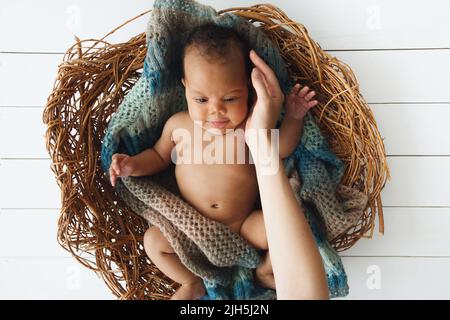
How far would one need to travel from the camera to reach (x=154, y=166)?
1.23 metres

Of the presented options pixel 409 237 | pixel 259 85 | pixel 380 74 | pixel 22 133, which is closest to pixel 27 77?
pixel 22 133

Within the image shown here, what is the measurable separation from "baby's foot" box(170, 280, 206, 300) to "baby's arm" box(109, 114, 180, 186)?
0.32 metres

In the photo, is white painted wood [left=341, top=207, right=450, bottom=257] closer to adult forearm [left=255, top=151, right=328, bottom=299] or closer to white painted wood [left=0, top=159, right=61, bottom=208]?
adult forearm [left=255, top=151, right=328, bottom=299]

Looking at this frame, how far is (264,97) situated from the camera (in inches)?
40.8

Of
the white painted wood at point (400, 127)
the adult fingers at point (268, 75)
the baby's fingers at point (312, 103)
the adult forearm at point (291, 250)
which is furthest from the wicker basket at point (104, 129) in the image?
the adult forearm at point (291, 250)

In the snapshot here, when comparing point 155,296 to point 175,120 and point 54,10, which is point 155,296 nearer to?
point 175,120

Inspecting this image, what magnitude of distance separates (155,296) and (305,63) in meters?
0.76

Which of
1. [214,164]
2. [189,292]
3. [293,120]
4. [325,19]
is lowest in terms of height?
[189,292]

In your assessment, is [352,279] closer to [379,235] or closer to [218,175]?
[379,235]

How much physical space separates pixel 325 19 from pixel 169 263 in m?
0.83

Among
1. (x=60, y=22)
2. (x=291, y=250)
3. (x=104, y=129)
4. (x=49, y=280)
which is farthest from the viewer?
(x=49, y=280)
